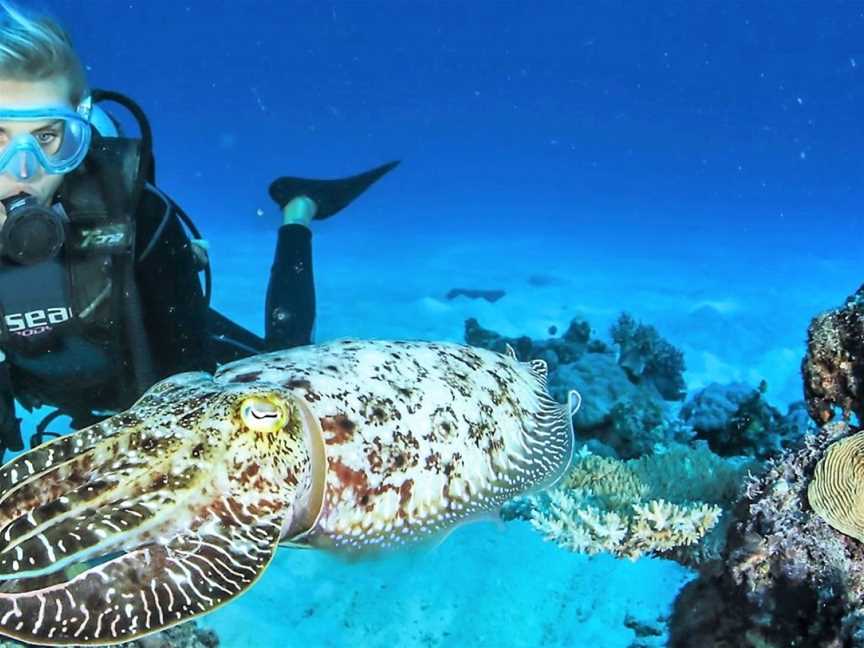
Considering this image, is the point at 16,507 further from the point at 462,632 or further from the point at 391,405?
the point at 462,632

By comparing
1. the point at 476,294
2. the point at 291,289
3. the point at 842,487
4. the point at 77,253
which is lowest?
the point at 77,253

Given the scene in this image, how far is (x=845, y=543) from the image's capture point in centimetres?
297

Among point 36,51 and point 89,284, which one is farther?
point 89,284

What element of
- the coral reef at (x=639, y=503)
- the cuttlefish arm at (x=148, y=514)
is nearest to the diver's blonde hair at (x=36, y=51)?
the cuttlefish arm at (x=148, y=514)

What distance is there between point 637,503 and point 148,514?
9.47 ft

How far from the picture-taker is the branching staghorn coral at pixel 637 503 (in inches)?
148

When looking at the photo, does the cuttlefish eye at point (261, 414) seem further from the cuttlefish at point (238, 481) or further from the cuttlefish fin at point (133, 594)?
the cuttlefish fin at point (133, 594)

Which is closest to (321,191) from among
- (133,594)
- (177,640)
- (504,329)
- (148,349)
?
(504,329)

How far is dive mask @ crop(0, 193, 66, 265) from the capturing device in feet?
14.7

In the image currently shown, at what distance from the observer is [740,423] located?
746 centimetres

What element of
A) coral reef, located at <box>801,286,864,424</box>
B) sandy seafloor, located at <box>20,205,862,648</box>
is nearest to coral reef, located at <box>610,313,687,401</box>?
sandy seafloor, located at <box>20,205,862,648</box>

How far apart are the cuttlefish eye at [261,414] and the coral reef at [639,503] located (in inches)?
77.0

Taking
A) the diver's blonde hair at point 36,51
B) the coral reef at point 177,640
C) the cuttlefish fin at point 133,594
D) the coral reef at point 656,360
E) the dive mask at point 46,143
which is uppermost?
A: the coral reef at point 656,360

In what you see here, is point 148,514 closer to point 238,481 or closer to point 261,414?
point 238,481
